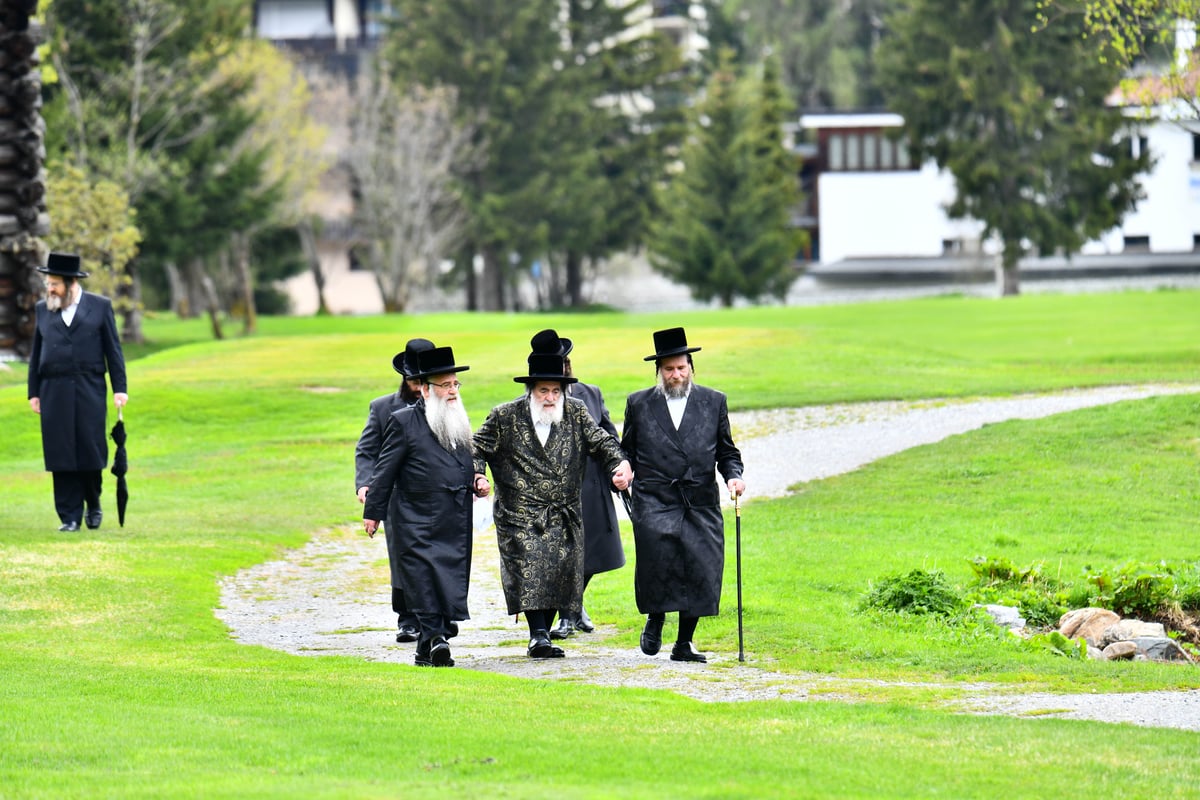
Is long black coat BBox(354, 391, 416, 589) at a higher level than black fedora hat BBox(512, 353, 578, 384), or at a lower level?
lower

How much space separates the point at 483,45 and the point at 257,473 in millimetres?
48809

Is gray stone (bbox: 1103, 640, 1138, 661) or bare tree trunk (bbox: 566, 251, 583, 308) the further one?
bare tree trunk (bbox: 566, 251, 583, 308)

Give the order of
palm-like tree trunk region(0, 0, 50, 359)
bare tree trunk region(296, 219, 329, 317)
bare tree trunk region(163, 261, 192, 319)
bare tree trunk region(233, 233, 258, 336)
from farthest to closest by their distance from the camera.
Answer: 1. bare tree trunk region(163, 261, 192, 319)
2. bare tree trunk region(296, 219, 329, 317)
3. bare tree trunk region(233, 233, 258, 336)
4. palm-like tree trunk region(0, 0, 50, 359)

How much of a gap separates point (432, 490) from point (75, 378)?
19.9ft

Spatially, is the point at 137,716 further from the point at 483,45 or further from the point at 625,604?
the point at 483,45

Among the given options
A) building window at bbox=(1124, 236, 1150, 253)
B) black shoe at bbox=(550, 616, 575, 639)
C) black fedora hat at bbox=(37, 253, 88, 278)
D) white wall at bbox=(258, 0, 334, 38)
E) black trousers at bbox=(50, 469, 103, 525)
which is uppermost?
white wall at bbox=(258, 0, 334, 38)

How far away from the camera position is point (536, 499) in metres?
11.8

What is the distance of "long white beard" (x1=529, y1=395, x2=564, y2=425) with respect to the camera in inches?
463

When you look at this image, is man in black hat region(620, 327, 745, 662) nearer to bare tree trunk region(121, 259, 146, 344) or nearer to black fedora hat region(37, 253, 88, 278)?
black fedora hat region(37, 253, 88, 278)

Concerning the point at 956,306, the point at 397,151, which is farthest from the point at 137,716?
the point at 397,151

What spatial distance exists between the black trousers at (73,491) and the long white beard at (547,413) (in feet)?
20.9

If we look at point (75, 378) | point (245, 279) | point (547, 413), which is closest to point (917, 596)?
point (547, 413)

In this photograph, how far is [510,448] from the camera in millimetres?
11805

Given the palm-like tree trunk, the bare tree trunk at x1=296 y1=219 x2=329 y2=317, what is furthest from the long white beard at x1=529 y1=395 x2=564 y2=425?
the bare tree trunk at x1=296 y1=219 x2=329 y2=317
